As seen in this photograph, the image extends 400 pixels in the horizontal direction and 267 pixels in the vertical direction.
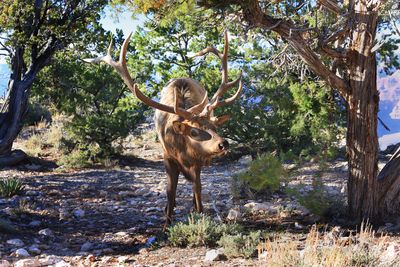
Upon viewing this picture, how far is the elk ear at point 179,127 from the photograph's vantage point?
6.70 metres

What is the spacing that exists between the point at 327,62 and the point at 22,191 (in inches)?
244

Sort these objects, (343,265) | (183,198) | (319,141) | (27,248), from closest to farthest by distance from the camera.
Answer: (343,265) → (27,248) → (183,198) → (319,141)

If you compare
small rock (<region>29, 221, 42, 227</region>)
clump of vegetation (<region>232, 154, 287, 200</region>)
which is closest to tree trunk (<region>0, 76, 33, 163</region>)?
small rock (<region>29, 221, 42, 227</region>)

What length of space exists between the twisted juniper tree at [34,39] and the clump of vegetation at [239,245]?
7.95 metres

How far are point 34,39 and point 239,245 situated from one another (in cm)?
821

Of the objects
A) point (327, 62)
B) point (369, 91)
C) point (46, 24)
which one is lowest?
point (369, 91)

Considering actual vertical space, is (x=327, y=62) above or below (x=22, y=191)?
above

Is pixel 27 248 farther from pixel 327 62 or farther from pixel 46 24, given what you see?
pixel 46 24

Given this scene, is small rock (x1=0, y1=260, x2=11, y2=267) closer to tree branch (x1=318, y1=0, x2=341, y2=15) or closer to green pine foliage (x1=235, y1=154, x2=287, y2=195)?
green pine foliage (x1=235, y1=154, x2=287, y2=195)

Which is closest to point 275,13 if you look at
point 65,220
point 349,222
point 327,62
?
point 327,62

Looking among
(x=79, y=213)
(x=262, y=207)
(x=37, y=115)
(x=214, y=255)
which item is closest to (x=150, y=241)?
(x=214, y=255)

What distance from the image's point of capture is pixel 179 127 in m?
6.73

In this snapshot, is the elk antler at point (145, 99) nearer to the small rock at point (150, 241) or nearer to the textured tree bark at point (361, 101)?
the textured tree bark at point (361, 101)

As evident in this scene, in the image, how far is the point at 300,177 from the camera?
11922 millimetres
